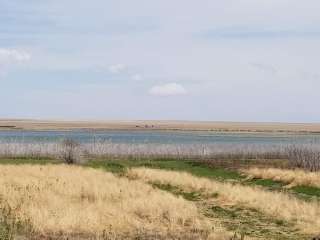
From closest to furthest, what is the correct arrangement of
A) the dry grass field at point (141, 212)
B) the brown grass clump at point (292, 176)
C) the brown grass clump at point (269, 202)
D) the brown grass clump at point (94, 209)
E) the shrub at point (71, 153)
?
the dry grass field at point (141, 212)
the brown grass clump at point (94, 209)
the brown grass clump at point (269, 202)
the brown grass clump at point (292, 176)
the shrub at point (71, 153)

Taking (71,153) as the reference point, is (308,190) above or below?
below

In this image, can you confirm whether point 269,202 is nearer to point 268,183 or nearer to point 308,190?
point 308,190

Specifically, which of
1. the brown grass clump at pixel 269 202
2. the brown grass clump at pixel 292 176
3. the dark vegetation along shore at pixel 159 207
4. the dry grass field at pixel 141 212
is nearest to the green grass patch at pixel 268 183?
the dark vegetation along shore at pixel 159 207

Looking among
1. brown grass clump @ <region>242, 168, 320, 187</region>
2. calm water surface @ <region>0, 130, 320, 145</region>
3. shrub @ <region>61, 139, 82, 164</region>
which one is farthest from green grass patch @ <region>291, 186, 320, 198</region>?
calm water surface @ <region>0, 130, 320, 145</region>

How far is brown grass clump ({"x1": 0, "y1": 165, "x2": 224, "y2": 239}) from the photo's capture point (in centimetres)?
1822

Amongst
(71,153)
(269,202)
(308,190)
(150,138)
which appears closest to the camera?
(269,202)

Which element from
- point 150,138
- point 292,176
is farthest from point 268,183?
point 150,138

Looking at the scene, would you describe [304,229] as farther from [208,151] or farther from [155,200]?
[208,151]

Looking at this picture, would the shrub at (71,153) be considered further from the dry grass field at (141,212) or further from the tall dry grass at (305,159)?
the tall dry grass at (305,159)

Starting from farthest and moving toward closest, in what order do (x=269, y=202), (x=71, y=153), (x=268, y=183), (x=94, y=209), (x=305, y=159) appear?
1. (x=71, y=153)
2. (x=305, y=159)
3. (x=268, y=183)
4. (x=269, y=202)
5. (x=94, y=209)

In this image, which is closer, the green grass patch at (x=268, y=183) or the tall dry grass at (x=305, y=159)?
the green grass patch at (x=268, y=183)

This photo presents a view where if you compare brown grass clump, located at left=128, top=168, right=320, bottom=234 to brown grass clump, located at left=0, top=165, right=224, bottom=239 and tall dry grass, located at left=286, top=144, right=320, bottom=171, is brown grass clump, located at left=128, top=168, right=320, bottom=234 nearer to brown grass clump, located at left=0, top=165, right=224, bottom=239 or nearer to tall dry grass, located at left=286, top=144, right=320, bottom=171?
brown grass clump, located at left=0, top=165, right=224, bottom=239

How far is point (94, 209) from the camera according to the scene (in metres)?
21.4

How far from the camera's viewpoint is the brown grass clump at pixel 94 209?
18.2 meters
